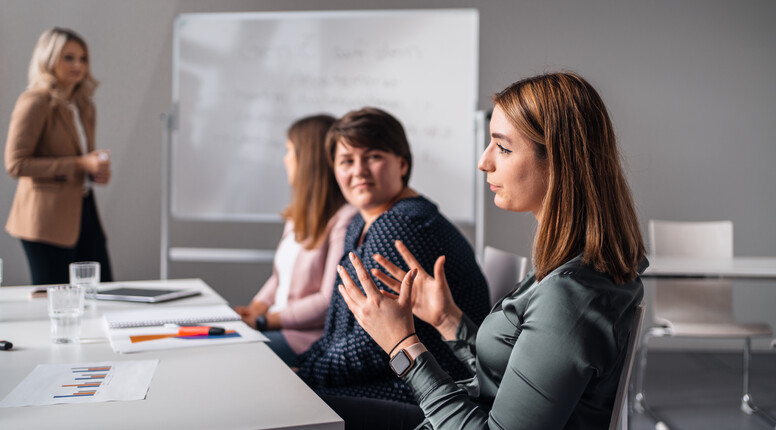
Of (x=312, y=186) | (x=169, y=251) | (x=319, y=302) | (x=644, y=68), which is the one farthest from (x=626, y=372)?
(x=644, y=68)

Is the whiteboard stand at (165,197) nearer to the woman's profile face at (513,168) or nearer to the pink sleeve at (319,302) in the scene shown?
the pink sleeve at (319,302)

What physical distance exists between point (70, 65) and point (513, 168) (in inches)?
105

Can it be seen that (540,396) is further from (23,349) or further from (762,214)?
(762,214)

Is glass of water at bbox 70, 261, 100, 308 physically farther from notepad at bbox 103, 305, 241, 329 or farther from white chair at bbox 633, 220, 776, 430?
white chair at bbox 633, 220, 776, 430

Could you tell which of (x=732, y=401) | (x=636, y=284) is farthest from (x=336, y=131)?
(x=732, y=401)

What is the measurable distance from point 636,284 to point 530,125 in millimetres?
292

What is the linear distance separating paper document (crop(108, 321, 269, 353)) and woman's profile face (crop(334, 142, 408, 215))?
506 mm

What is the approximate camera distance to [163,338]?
1.41 m

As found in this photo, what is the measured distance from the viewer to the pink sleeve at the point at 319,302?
2.06 m

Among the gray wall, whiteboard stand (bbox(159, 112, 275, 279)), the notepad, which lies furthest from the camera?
the gray wall

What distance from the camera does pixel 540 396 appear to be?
0.90m

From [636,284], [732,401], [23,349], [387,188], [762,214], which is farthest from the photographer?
[762,214]

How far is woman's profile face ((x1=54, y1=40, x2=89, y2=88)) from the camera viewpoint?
3.02 metres

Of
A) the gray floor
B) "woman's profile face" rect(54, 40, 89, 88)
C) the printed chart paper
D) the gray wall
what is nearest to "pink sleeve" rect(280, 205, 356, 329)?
the printed chart paper
